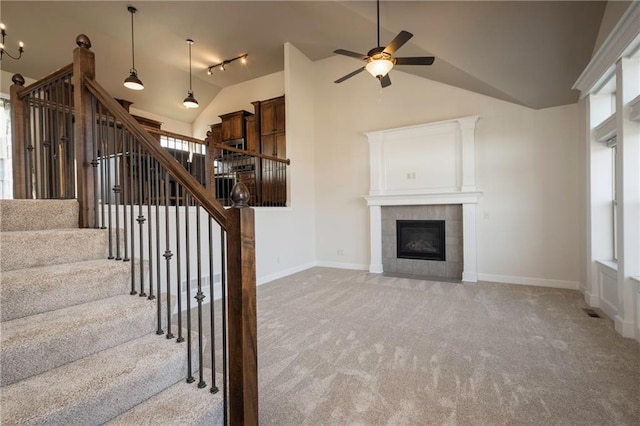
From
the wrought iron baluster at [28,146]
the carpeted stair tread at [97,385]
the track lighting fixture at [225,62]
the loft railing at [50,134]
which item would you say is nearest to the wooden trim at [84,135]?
the loft railing at [50,134]

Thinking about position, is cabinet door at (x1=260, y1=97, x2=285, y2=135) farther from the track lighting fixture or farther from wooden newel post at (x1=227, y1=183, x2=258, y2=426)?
wooden newel post at (x1=227, y1=183, x2=258, y2=426)

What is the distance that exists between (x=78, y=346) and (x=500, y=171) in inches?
218

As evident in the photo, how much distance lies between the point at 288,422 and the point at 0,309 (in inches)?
63.2

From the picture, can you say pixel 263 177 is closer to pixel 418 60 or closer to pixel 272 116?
pixel 272 116

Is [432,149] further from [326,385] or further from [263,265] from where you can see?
[326,385]

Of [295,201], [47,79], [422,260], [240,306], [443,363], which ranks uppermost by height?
[47,79]

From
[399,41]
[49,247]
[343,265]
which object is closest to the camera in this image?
[49,247]

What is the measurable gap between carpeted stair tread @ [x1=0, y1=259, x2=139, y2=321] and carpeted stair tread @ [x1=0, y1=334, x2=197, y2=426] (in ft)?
1.34

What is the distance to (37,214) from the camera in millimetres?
2051

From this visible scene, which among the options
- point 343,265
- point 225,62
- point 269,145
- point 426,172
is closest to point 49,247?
point 343,265

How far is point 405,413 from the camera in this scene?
5.59ft

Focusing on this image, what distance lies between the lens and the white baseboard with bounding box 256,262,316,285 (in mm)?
4830

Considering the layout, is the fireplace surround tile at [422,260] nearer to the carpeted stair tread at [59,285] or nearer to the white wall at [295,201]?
the white wall at [295,201]

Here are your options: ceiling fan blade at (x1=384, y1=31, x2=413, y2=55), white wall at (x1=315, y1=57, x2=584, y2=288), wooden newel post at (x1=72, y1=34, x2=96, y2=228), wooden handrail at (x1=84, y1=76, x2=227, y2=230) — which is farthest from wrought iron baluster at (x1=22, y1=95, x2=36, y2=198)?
→ white wall at (x1=315, y1=57, x2=584, y2=288)
